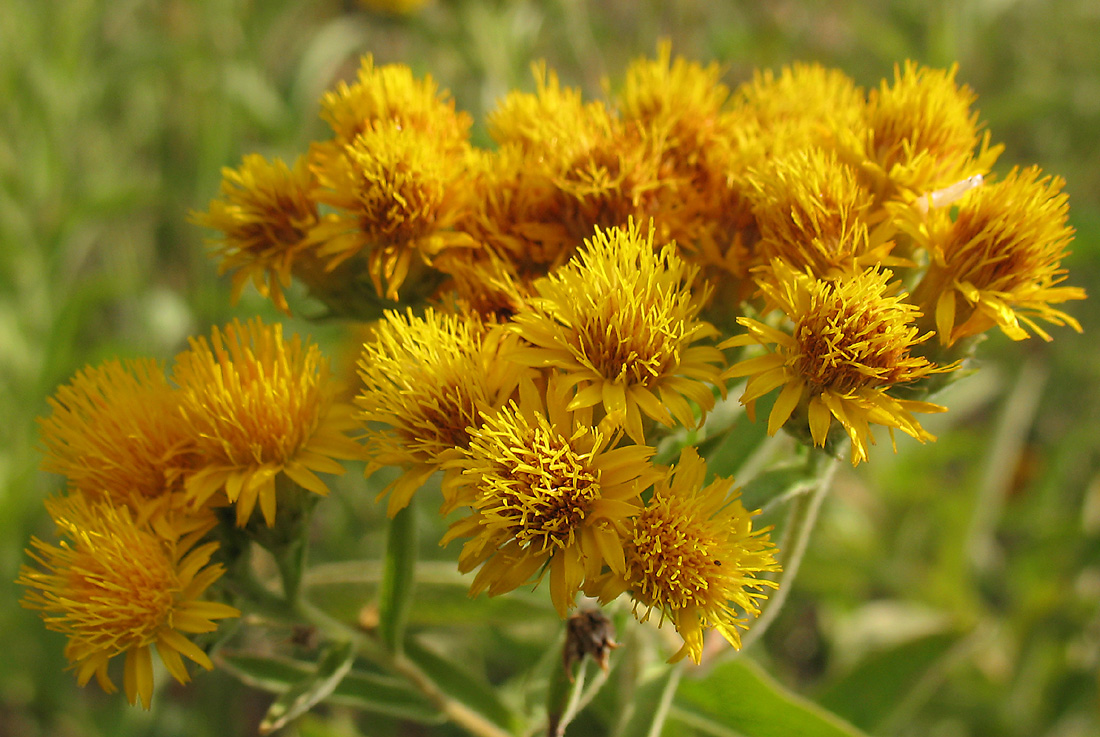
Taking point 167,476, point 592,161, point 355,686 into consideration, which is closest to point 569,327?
point 592,161

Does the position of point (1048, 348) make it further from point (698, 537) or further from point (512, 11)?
point (698, 537)

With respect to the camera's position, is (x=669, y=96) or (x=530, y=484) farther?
(x=669, y=96)

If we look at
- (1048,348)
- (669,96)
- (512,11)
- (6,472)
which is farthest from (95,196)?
(1048,348)

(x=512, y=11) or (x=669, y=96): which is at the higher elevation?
(x=669, y=96)

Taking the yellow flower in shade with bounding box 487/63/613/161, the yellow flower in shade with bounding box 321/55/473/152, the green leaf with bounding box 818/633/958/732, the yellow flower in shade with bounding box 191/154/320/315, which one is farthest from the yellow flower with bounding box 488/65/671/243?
the green leaf with bounding box 818/633/958/732

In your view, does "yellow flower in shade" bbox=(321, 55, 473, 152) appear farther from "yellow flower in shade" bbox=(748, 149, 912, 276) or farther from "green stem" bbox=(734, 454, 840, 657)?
"green stem" bbox=(734, 454, 840, 657)

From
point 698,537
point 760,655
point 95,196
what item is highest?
point 698,537

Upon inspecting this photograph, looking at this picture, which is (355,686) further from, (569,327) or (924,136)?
→ (924,136)
